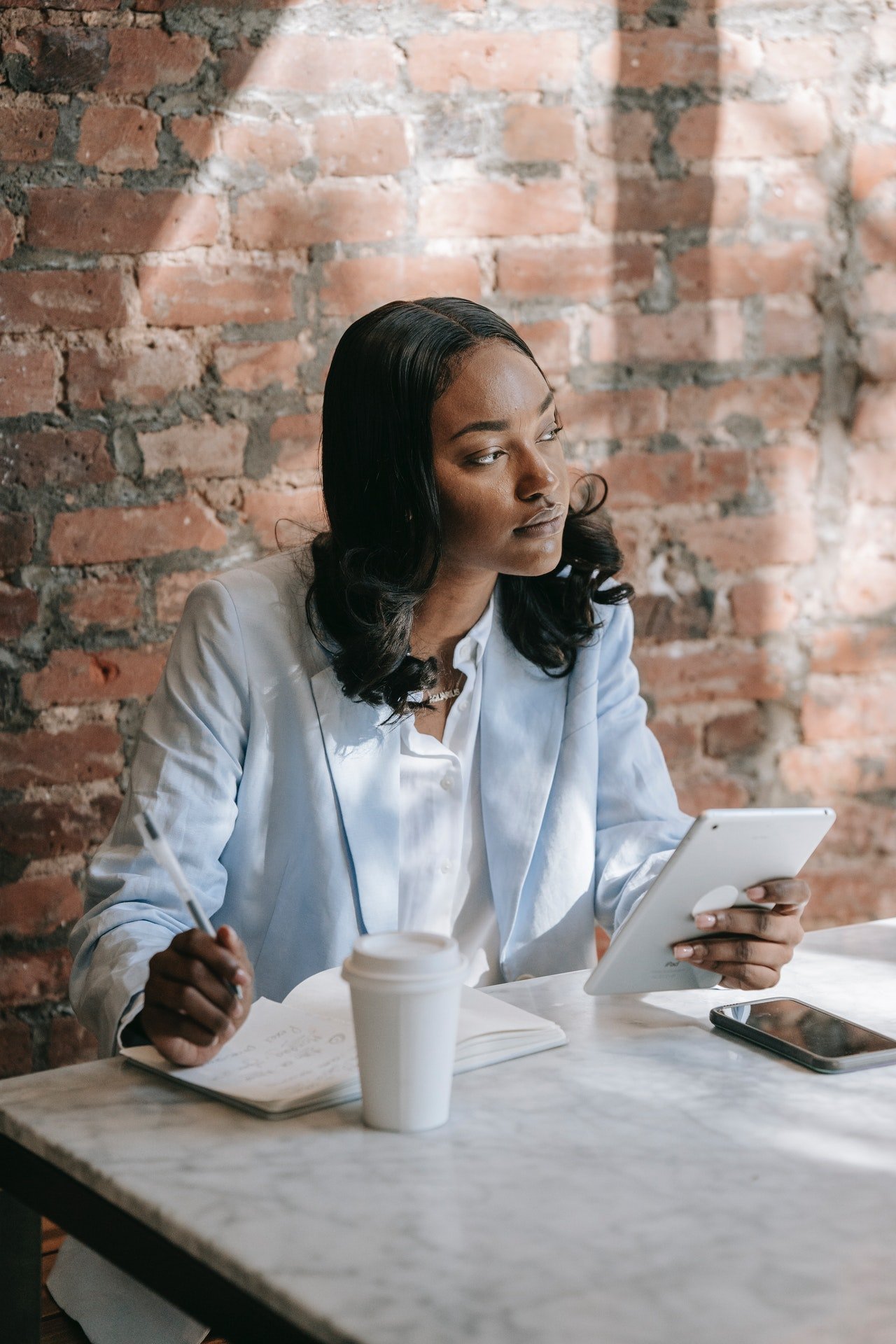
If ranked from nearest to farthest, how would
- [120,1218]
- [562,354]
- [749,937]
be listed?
[120,1218], [749,937], [562,354]

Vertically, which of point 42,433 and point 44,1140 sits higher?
point 42,433

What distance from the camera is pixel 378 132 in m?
2.06

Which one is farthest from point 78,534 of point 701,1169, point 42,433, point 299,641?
point 701,1169

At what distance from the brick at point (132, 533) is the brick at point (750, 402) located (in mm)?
810

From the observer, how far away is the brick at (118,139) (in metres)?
1.90

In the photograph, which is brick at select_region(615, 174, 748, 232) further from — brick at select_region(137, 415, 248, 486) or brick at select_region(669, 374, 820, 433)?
brick at select_region(137, 415, 248, 486)

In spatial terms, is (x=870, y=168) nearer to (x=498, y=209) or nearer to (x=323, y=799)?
(x=498, y=209)

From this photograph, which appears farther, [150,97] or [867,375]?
[867,375]

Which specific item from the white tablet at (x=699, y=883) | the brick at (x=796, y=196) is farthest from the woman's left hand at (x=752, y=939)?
the brick at (x=796, y=196)

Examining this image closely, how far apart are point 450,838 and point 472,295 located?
946 mm

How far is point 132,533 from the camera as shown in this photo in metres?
1.98

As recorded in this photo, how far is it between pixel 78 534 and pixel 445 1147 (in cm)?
126

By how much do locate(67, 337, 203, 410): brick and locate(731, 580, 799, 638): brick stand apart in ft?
3.25

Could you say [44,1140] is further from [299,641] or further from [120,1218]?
[299,641]
